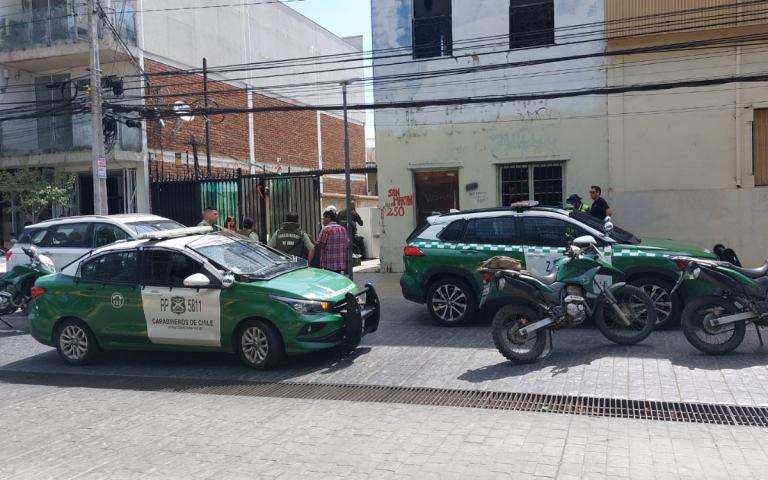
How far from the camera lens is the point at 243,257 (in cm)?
846

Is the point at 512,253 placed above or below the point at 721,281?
above

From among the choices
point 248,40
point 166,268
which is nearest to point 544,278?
point 166,268

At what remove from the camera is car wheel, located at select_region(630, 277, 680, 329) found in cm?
885

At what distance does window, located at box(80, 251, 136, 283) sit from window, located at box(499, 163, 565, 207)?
930cm

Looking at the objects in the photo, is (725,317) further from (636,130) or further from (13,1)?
(13,1)

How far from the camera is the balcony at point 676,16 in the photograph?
13.3m

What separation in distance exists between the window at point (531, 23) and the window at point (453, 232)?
6.86 m

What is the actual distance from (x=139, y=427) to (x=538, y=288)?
178 inches

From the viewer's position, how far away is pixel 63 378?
26.5 ft

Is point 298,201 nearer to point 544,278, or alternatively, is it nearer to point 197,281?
point 197,281

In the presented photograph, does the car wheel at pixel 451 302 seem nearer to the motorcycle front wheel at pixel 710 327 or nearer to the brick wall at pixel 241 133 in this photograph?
the motorcycle front wheel at pixel 710 327

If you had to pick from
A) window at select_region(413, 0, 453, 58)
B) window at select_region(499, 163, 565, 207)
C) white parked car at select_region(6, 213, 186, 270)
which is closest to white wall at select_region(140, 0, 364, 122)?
window at select_region(413, 0, 453, 58)

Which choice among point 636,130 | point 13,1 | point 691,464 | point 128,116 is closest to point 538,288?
point 691,464

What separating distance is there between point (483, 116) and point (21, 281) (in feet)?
33.1
